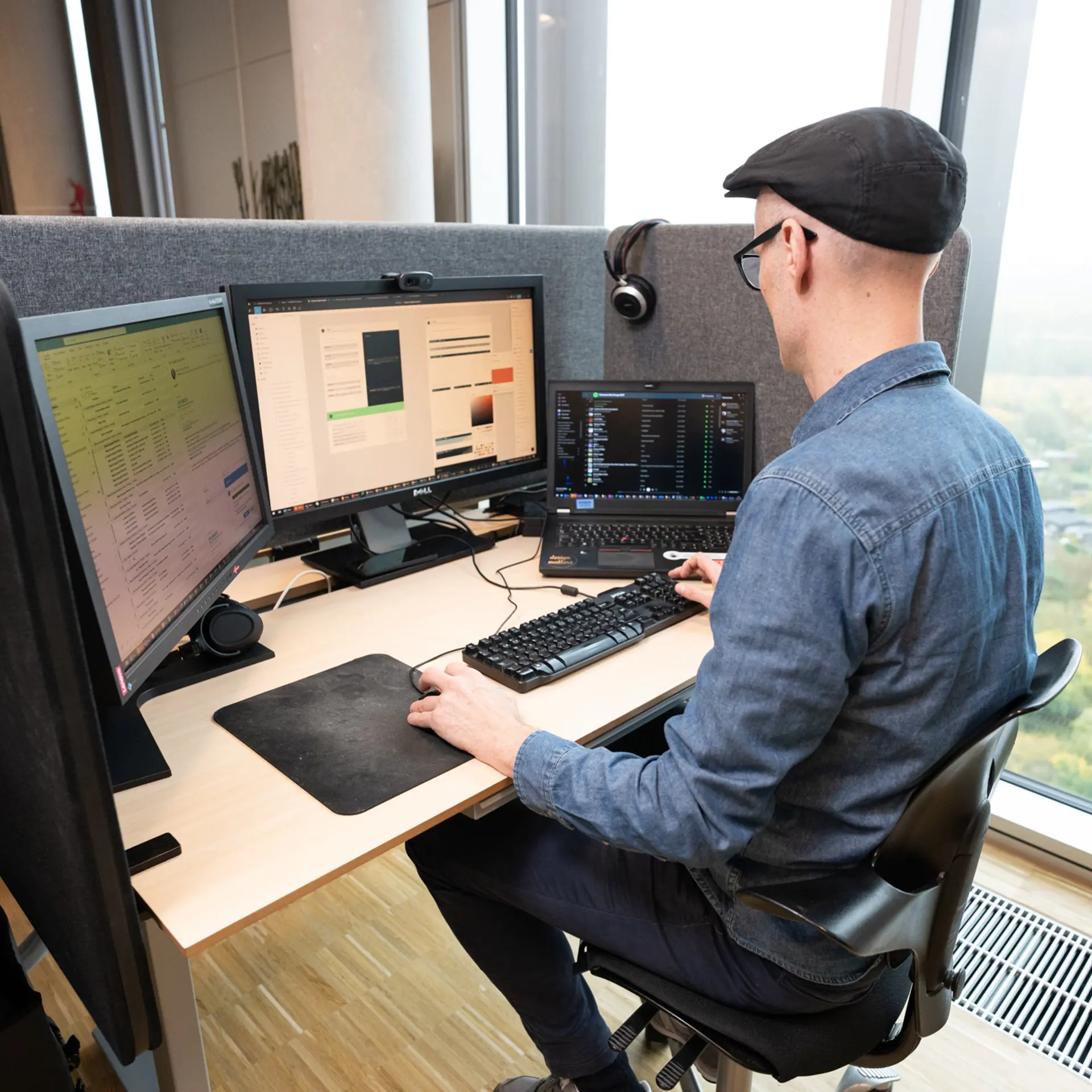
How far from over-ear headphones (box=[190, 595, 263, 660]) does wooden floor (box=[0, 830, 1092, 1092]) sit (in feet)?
2.16

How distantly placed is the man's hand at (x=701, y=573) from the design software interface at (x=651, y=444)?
18 cm

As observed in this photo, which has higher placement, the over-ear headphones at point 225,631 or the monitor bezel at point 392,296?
the monitor bezel at point 392,296

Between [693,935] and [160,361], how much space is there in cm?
79

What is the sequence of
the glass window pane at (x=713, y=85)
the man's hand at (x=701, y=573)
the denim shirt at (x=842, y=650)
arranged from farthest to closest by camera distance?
the glass window pane at (x=713, y=85) → the man's hand at (x=701, y=573) → the denim shirt at (x=842, y=650)

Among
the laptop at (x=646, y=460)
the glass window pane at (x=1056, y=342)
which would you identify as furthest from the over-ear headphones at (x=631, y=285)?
the glass window pane at (x=1056, y=342)

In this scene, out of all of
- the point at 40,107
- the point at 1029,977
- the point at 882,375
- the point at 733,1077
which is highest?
the point at 40,107

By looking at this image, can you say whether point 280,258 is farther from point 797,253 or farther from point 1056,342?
point 1056,342

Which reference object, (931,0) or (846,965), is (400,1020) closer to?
(846,965)

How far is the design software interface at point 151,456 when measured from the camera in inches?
29.5

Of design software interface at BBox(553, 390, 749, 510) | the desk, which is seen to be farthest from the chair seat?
design software interface at BBox(553, 390, 749, 510)

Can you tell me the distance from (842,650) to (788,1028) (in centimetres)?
40

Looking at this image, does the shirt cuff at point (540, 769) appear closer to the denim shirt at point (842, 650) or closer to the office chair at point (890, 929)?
the denim shirt at point (842, 650)

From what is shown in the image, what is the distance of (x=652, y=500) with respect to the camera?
1467 millimetres

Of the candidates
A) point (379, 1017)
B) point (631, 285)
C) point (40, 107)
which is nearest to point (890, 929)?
point (379, 1017)
